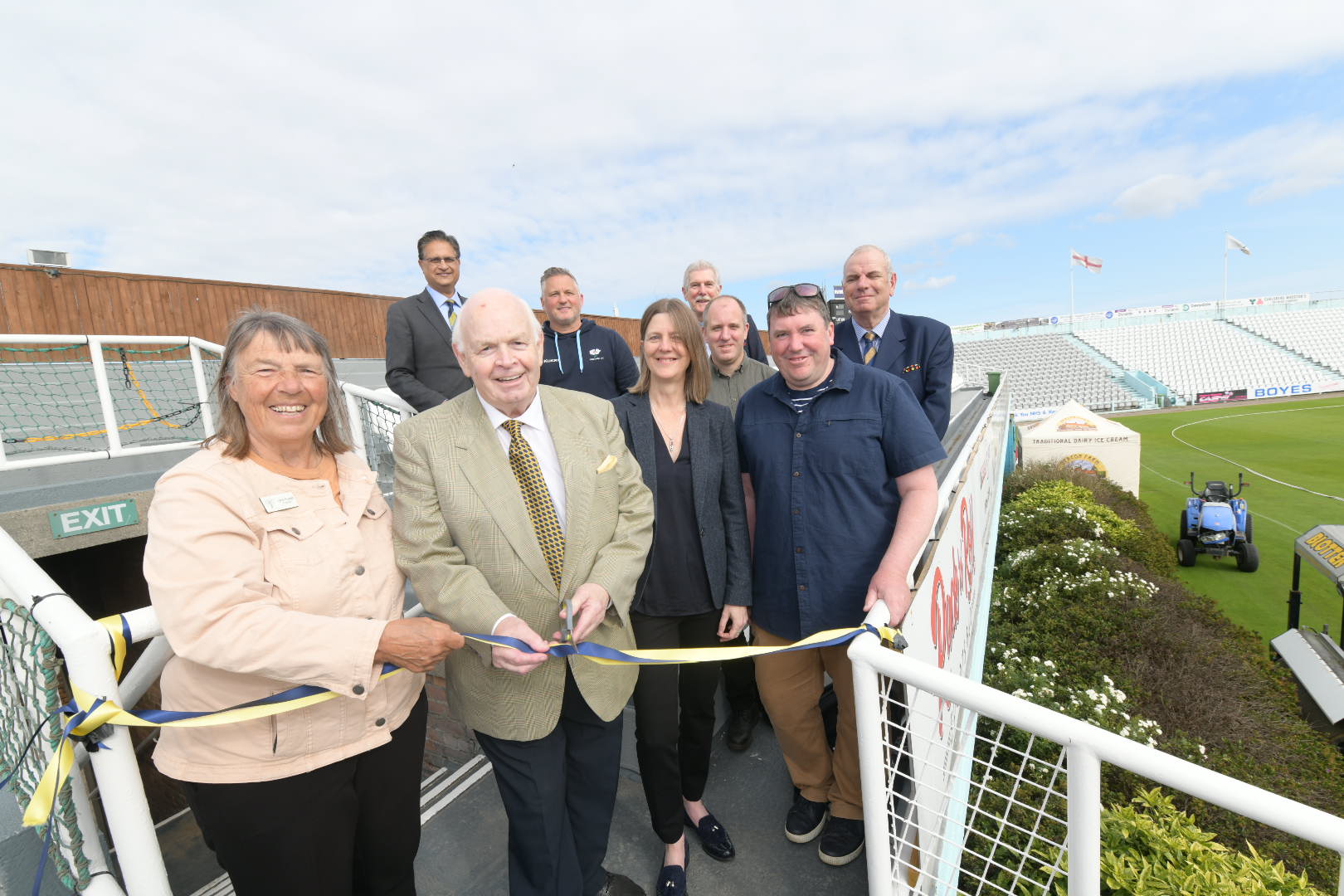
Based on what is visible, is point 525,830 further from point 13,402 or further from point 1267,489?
point 1267,489

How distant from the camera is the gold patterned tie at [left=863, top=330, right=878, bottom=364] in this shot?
11.4 feet

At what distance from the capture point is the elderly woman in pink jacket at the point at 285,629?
A: 4.38ft

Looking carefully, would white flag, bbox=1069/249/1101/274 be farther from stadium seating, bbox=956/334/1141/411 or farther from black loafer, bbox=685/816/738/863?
black loafer, bbox=685/816/738/863

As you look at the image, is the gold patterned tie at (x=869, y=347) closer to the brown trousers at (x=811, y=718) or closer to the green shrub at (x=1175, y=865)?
the brown trousers at (x=811, y=718)

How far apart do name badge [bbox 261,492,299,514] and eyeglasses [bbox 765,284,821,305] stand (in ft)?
5.22

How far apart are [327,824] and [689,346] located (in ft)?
5.81

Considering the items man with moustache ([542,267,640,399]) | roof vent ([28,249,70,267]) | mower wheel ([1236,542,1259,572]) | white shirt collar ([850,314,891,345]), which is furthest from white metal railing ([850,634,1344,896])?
mower wheel ([1236,542,1259,572])

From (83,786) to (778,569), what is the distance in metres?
1.92

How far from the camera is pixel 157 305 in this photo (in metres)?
12.7

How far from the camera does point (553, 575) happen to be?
1.84m

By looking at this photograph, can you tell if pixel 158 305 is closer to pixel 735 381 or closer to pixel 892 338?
pixel 735 381

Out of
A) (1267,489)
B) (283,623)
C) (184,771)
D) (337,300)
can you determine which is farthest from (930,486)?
(1267,489)

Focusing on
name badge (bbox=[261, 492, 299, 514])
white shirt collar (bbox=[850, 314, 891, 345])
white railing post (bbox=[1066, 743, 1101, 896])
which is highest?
white shirt collar (bbox=[850, 314, 891, 345])

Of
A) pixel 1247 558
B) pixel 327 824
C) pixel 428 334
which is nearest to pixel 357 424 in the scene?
pixel 428 334
